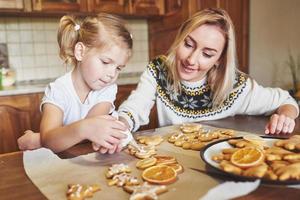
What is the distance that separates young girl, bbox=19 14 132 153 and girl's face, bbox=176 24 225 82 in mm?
247

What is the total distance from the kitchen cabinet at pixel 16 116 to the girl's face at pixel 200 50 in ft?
2.84

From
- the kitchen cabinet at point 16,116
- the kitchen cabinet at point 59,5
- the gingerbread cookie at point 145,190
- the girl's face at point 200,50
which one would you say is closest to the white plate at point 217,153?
the gingerbread cookie at point 145,190

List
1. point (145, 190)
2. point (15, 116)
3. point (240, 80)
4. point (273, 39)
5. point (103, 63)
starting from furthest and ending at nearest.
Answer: point (273, 39)
point (15, 116)
point (240, 80)
point (103, 63)
point (145, 190)

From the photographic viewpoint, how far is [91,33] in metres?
1.11

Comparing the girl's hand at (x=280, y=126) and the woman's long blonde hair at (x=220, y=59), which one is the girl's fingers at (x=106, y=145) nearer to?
the girl's hand at (x=280, y=126)

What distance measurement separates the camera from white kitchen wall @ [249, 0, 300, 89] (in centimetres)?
278

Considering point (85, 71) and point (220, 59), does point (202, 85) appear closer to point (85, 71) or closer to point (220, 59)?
point (220, 59)

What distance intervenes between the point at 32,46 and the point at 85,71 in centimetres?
170

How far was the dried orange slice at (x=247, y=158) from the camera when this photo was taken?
592 millimetres

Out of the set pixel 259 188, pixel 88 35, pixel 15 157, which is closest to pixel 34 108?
pixel 88 35

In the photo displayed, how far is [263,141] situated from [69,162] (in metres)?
0.47

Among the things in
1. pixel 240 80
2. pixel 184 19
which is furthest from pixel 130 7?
pixel 240 80

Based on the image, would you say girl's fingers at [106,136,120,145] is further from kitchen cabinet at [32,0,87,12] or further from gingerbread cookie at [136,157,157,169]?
kitchen cabinet at [32,0,87,12]

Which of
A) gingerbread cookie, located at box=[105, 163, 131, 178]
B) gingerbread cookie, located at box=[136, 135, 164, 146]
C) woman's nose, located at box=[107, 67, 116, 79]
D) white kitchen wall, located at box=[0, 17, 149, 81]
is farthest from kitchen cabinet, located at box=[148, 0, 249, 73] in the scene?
gingerbread cookie, located at box=[105, 163, 131, 178]
